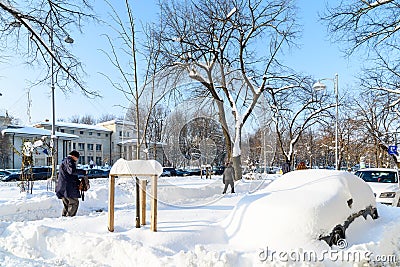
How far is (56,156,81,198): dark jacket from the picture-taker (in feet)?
24.0

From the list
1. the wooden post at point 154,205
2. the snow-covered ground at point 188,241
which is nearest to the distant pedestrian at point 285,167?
the snow-covered ground at point 188,241

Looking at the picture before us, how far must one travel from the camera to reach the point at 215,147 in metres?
4.61

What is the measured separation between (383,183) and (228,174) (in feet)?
30.8

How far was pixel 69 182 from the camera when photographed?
7.44 meters

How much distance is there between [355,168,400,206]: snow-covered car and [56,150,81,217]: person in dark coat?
9180 millimetres

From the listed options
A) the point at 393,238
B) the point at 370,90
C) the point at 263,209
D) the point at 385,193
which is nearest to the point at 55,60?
the point at 263,209

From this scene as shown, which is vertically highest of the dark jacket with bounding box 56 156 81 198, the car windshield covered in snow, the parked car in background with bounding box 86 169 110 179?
the dark jacket with bounding box 56 156 81 198

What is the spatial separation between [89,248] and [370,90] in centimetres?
1964

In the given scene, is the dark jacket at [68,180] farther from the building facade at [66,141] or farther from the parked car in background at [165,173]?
the building facade at [66,141]

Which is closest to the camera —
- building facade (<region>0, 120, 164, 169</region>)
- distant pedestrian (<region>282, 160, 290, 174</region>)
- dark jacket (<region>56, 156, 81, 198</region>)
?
dark jacket (<region>56, 156, 81, 198</region>)

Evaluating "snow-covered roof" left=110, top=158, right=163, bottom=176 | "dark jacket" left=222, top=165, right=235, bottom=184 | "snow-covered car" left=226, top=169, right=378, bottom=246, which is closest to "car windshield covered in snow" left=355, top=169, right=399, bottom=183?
"snow-covered car" left=226, top=169, right=378, bottom=246

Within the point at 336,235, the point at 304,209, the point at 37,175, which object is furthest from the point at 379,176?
the point at 37,175

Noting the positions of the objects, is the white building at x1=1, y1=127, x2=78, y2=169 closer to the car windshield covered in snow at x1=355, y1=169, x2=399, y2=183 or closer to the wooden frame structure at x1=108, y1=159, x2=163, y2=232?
the car windshield covered in snow at x1=355, y1=169, x2=399, y2=183

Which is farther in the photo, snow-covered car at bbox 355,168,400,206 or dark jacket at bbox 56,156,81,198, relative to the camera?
snow-covered car at bbox 355,168,400,206
